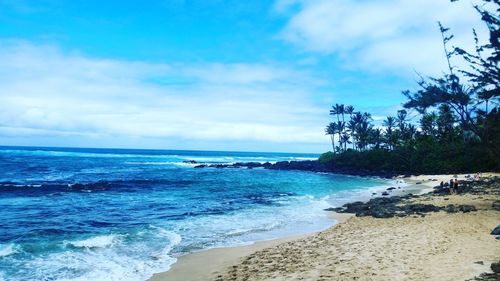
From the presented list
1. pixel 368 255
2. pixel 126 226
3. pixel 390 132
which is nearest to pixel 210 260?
pixel 368 255

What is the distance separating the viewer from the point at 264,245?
16312 mm

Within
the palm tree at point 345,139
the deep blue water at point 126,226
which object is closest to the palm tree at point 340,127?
the palm tree at point 345,139

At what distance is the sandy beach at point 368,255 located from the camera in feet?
33.7

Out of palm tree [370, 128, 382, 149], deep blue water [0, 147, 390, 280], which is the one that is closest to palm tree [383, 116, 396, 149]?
palm tree [370, 128, 382, 149]

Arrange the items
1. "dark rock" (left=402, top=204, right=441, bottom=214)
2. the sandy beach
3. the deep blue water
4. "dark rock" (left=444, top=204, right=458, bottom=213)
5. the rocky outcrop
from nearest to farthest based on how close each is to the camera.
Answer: the sandy beach
the deep blue water
"dark rock" (left=444, top=204, right=458, bottom=213)
the rocky outcrop
"dark rock" (left=402, top=204, right=441, bottom=214)

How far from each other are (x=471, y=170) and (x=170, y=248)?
2145 inches

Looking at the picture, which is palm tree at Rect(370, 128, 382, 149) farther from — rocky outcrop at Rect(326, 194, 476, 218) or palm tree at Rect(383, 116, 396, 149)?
rocky outcrop at Rect(326, 194, 476, 218)

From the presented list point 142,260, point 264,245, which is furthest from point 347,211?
point 142,260

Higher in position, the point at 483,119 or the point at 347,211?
the point at 483,119

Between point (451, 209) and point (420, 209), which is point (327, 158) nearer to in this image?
point (420, 209)

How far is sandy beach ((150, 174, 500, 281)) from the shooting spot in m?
10.3

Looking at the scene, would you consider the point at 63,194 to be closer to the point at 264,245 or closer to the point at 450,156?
the point at 264,245

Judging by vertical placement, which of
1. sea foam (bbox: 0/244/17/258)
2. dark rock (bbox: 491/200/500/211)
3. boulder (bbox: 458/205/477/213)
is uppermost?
dark rock (bbox: 491/200/500/211)

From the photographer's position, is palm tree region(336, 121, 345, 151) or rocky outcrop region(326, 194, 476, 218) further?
palm tree region(336, 121, 345, 151)
